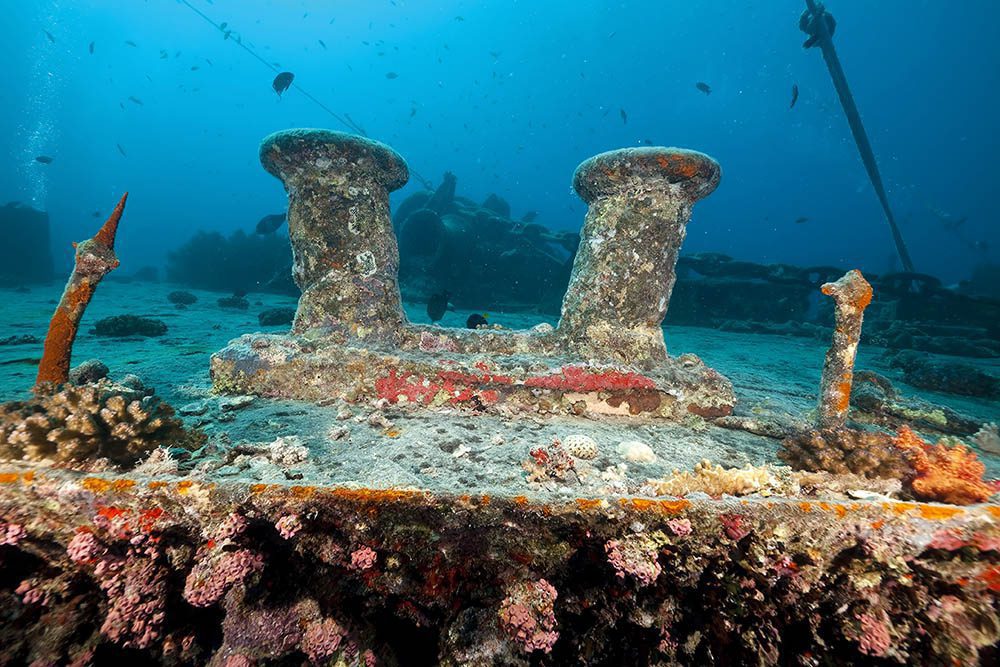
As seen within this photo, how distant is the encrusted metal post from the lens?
414 centimetres

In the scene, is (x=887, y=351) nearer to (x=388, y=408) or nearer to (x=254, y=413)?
(x=388, y=408)

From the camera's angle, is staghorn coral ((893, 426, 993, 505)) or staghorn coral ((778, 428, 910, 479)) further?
staghorn coral ((778, 428, 910, 479))

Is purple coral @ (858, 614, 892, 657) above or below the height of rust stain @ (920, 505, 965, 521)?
below

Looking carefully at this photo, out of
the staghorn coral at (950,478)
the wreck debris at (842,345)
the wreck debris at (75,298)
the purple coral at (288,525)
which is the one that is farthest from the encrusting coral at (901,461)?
the wreck debris at (75,298)

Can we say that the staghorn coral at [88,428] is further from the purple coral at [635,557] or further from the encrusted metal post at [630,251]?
the encrusted metal post at [630,251]

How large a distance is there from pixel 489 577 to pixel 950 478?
2641 mm

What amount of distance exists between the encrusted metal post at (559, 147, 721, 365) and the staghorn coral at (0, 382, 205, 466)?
350 cm

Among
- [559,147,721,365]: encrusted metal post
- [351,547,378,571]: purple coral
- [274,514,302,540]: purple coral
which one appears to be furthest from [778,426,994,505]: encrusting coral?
[274,514,302,540]: purple coral

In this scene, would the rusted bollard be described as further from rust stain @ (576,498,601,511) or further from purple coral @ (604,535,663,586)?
purple coral @ (604,535,663,586)

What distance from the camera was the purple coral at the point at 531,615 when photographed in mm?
1768

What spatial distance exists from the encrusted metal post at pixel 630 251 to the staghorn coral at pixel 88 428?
3505 millimetres

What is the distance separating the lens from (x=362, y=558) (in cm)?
186

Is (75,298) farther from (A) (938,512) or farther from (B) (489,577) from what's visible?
(A) (938,512)

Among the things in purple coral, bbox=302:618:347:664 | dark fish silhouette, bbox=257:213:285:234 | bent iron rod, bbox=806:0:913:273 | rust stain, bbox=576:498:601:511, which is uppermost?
bent iron rod, bbox=806:0:913:273
